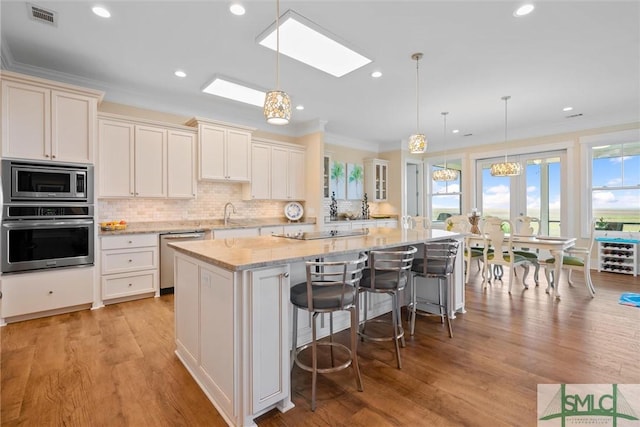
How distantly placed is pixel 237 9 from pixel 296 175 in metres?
3.57

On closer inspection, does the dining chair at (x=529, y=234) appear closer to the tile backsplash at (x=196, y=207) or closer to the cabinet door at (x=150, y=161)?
the tile backsplash at (x=196, y=207)

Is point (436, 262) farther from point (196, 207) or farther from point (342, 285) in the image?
point (196, 207)

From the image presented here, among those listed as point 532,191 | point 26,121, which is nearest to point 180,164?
point 26,121

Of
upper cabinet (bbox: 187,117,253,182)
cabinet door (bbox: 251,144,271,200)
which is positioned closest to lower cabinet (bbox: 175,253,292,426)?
upper cabinet (bbox: 187,117,253,182)

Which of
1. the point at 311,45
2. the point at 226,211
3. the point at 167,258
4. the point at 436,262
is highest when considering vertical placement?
the point at 311,45

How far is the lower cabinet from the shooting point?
5.41 feet

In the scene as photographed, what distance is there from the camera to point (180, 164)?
4.50m

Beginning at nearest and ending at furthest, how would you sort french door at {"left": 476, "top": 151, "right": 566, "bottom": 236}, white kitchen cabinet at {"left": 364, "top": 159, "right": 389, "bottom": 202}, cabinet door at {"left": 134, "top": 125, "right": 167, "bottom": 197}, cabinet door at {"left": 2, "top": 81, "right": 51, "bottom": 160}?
1. cabinet door at {"left": 2, "top": 81, "right": 51, "bottom": 160}
2. cabinet door at {"left": 134, "top": 125, "right": 167, "bottom": 197}
3. french door at {"left": 476, "top": 151, "right": 566, "bottom": 236}
4. white kitchen cabinet at {"left": 364, "top": 159, "right": 389, "bottom": 202}

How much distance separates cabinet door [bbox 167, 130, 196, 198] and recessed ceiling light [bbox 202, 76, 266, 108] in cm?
79

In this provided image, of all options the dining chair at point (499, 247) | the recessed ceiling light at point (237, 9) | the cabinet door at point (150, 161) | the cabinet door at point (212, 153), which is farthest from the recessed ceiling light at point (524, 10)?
the cabinet door at point (150, 161)

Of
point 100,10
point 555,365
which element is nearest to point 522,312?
point 555,365

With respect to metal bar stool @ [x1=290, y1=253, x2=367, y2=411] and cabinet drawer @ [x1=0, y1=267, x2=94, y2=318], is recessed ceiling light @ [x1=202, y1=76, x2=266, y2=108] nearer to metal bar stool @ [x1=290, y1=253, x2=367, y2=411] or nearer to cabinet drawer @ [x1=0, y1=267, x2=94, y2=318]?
cabinet drawer @ [x1=0, y1=267, x2=94, y2=318]

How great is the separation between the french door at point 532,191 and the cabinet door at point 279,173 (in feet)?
15.0

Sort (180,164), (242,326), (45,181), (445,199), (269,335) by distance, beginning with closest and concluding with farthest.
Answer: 1. (242,326)
2. (269,335)
3. (45,181)
4. (180,164)
5. (445,199)
